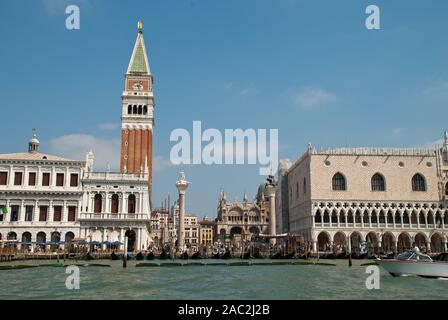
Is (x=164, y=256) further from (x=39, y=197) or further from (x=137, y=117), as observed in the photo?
(x=137, y=117)

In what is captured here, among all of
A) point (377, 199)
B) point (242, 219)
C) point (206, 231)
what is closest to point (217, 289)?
point (377, 199)

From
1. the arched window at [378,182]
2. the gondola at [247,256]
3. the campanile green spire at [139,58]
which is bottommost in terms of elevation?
the gondola at [247,256]

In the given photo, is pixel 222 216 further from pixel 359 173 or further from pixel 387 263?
pixel 387 263

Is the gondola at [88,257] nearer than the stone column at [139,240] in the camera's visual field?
Yes

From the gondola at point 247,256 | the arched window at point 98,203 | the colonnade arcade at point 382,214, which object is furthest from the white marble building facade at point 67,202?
the colonnade arcade at point 382,214

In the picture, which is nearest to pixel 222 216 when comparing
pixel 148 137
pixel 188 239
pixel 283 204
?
pixel 283 204

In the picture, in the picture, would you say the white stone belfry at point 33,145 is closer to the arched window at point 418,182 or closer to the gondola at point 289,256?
the gondola at point 289,256
